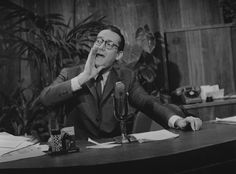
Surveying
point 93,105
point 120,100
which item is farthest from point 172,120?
point 93,105

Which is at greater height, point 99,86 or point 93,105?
point 99,86

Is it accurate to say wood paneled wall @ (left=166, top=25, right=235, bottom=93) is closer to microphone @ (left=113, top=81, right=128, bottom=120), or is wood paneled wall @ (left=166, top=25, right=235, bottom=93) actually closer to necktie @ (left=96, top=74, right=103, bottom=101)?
necktie @ (left=96, top=74, right=103, bottom=101)

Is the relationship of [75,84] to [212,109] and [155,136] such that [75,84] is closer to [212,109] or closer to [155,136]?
[155,136]

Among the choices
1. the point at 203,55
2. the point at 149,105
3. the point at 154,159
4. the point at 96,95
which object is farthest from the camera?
the point at 203,55

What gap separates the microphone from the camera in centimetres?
185

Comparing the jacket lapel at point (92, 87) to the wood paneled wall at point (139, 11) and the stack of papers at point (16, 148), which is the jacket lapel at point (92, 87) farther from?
the wood paneled wall at point (139, 11)

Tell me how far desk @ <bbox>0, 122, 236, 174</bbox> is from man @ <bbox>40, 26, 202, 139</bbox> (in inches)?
26.2

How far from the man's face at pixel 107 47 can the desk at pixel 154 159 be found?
3.61 feet

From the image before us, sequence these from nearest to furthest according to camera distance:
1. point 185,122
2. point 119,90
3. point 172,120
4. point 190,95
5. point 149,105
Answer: point 119,90, point 185,122, point 172,120, point 149,105, point 190,95

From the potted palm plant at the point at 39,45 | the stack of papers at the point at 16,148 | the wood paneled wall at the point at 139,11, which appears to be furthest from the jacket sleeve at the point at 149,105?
the wood paneled wall at the point at 139,11

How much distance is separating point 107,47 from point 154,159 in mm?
1489

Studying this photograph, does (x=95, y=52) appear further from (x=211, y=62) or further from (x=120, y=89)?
(x=211, y=62)

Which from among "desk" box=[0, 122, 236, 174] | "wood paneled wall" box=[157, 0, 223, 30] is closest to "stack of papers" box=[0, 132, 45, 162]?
"desk" box=[0, 122, 236, 174]

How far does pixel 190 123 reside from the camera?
2061 millimetres
